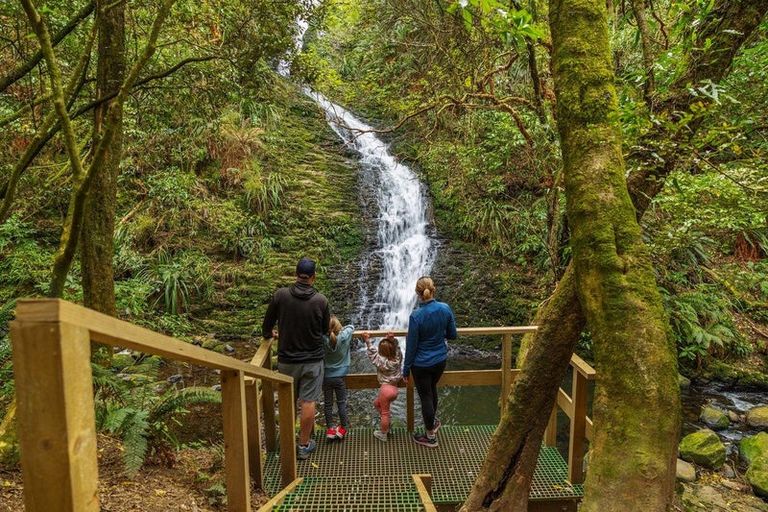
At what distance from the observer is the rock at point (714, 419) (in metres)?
7.46

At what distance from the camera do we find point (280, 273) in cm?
1060

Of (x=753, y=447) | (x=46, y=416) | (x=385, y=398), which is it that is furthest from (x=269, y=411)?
(x=753, y=447)

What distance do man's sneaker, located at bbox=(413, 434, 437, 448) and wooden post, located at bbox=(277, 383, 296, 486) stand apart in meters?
1.55

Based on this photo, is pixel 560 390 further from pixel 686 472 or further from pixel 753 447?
pixel 753 447

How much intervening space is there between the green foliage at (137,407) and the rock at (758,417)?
8243mm

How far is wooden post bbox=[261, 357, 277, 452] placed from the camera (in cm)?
455

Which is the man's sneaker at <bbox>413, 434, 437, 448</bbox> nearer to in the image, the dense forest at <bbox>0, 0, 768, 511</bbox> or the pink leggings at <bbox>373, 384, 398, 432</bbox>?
the pink leggings at <bbox>373, 384, 398, 432</bbox>

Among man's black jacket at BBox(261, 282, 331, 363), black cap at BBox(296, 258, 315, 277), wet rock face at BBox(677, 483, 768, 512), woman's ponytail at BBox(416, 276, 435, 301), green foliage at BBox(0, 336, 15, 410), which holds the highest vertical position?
black cap at BBox(296, 258, 315, 277)

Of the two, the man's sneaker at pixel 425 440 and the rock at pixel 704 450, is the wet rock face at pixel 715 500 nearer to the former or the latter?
the rock at pixel 704 450

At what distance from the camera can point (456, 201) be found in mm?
12477

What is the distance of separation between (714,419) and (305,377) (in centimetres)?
698

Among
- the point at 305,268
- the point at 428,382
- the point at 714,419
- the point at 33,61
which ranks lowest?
the point at 714,419

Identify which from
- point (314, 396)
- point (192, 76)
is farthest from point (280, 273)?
point (314, 396)

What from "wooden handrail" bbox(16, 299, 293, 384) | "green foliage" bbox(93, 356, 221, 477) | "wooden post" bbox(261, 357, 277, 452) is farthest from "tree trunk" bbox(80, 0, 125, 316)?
"wooden handrail" bbox(16, 299, 293, 384)
